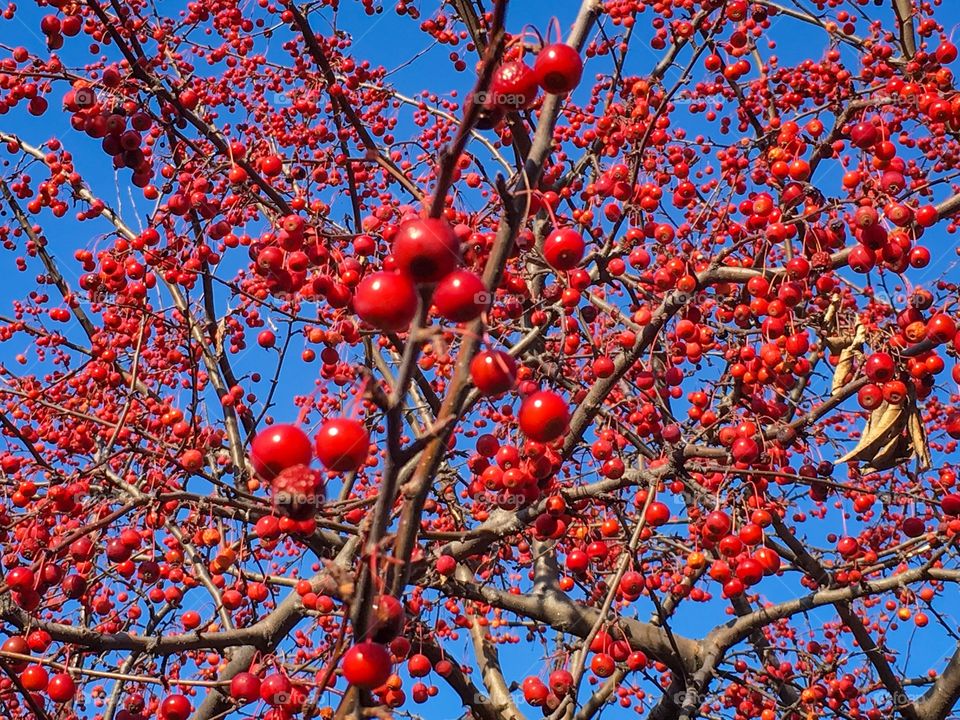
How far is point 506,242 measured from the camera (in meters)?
2.04

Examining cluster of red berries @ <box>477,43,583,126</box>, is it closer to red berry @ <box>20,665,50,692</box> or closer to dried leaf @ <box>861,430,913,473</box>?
dried leaf @ <box>861,430,913,473</box>

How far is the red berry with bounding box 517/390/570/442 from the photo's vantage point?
2.38 m

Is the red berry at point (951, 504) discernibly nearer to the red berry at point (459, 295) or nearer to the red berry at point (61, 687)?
the red berry at point (459, 295)

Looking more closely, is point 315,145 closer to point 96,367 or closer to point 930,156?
point 96,367

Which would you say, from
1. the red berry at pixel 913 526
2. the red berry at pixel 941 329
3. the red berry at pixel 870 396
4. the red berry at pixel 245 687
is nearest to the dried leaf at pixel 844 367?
the red berry at pixel 870 396

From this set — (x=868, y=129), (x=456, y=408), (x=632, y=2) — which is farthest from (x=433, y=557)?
(x=632, y=2)

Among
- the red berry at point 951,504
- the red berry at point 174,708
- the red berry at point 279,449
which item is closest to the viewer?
the red berry at point 279,449

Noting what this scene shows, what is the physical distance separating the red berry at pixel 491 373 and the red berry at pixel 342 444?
31 centimetres

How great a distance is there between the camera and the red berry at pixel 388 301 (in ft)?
6.30

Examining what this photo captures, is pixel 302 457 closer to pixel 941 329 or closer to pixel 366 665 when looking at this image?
pixel 366 665

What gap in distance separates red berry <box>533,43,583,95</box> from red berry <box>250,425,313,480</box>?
1120mm

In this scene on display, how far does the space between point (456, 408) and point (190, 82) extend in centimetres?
600

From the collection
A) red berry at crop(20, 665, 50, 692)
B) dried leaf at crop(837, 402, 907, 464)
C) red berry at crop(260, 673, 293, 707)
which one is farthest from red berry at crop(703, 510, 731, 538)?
red berry at crop(20, 665, 50, 692)

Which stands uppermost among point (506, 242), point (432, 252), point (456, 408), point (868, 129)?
point (868, 129)
